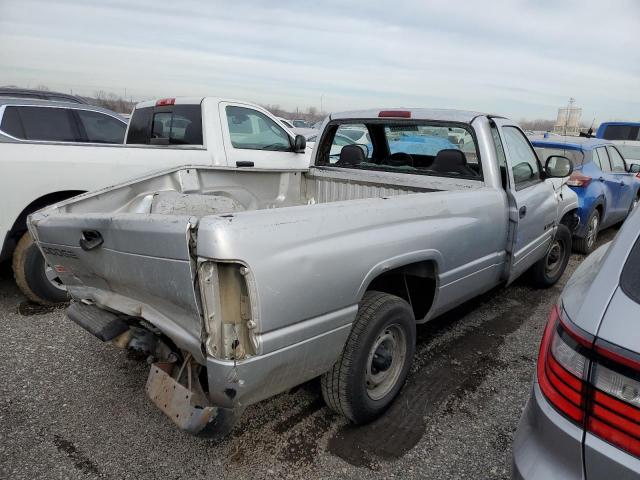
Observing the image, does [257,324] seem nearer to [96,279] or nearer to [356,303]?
[356,303]

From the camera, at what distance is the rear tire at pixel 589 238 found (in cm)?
640

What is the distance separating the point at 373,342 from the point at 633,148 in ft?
36.2

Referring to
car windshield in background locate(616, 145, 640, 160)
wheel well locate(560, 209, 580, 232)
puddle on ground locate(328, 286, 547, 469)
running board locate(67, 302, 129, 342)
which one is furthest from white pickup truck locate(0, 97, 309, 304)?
car windshield in background locate(616, 145, 640, 160)

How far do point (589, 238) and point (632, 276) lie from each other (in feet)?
19.5

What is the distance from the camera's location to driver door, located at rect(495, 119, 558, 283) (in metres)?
3.60

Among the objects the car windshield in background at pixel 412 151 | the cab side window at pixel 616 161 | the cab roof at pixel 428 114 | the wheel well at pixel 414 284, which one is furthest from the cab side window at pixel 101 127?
A: the cab side window at pixel 616 161

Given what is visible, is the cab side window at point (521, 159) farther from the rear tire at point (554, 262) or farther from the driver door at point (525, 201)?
the rear tire at point (554, 262)

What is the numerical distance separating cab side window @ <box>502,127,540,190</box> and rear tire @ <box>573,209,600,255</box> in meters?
2.70

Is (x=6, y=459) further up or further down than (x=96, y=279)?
further down

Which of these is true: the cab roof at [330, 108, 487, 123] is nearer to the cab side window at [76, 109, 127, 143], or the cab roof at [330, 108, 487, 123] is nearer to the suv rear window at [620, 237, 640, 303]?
the suv rear window at [620, 237, 640, 303]

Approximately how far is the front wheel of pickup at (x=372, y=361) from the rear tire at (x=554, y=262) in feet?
8.81

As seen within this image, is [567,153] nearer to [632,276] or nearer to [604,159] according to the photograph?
[604,159]

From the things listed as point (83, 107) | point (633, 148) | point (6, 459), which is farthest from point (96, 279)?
point (633, 148)

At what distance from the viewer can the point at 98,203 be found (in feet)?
10.2
